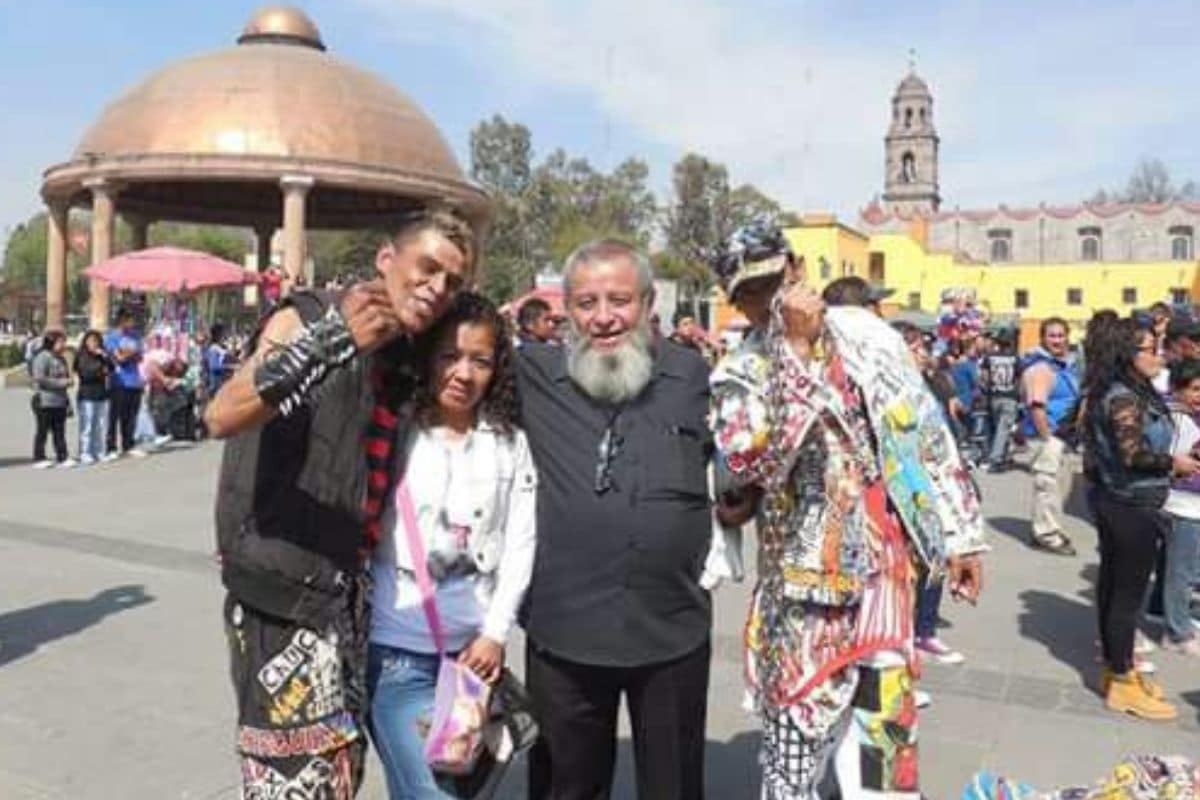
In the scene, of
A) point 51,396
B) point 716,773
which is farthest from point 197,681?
point 51,396

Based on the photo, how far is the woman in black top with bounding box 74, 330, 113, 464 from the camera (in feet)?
43.2

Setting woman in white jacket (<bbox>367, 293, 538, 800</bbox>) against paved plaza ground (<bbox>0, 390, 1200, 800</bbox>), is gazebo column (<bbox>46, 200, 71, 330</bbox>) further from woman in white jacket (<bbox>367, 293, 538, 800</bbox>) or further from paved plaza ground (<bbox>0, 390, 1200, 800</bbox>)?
woman in white jacket (<bbox>367, 293, 538, 800</bbox>)

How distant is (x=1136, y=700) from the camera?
204 inches

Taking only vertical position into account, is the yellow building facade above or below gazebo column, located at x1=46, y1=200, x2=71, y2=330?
Result: above

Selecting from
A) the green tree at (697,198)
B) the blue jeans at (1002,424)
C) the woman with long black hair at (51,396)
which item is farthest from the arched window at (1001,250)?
the woman with long black hair at (51,396)

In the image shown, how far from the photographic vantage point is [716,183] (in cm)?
5522

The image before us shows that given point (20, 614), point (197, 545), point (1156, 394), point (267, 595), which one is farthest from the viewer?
point (197, 545)

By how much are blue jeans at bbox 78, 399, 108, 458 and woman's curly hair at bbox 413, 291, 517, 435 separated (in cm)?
1225

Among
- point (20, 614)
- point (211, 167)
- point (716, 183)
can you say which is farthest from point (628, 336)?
point (716, 183)

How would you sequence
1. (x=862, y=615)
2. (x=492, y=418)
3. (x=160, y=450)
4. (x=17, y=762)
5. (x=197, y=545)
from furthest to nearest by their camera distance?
(x=160, y=450) → (x=197, y=545) → (x=17, y=762) → (x=862, y=615) → (x=492, y=418)

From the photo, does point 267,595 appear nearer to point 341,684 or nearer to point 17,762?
point 341,684

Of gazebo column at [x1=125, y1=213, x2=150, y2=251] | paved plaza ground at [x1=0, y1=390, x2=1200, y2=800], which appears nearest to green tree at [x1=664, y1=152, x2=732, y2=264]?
gazebo column at [x1=125, y1=213, x2=150, y2=251]

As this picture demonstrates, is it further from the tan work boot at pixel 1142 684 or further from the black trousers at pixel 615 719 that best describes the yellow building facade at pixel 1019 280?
the black trousers at pixel 615 719

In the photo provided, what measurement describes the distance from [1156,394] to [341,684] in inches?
173
